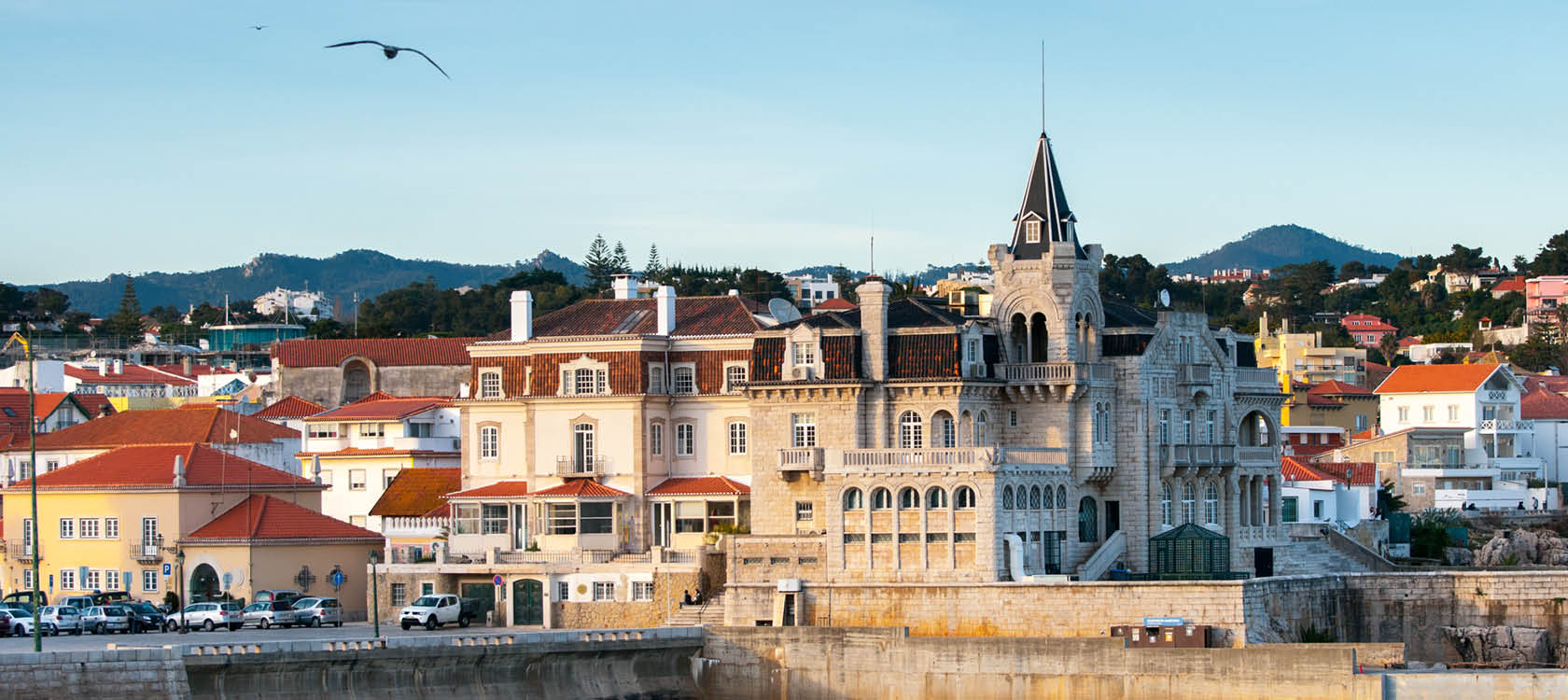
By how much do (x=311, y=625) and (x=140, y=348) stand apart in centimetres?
9260

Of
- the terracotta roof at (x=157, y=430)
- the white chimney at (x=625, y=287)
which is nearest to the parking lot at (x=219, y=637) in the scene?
the white chimney at (x=625, y=287)

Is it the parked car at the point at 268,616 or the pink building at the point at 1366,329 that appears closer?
the parked car at the point at 268,616

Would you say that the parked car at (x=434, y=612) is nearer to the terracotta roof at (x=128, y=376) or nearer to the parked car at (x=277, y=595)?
the parked car at (x=277, y=595)

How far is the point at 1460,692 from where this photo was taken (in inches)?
2016

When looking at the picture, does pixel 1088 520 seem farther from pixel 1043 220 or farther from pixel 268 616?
pixel 268 616

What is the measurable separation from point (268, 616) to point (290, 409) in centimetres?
3302

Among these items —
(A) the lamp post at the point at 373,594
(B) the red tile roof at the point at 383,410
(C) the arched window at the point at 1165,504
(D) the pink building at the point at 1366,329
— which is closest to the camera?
(A) the lamp post at the point at 373,594

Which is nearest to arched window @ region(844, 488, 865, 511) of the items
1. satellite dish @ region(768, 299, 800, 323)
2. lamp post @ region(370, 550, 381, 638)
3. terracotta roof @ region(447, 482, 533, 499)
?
terracotta roof @ region(447, 482, 533, 499)

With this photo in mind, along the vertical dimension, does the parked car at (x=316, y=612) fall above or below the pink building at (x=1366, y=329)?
below

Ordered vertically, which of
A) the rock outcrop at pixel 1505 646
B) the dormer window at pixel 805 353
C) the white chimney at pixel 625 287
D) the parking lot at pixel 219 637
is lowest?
the rock outcrop at pixel 1505 646

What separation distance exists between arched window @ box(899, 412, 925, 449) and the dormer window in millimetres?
2762

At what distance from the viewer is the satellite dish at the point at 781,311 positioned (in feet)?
225

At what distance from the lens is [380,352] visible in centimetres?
9988

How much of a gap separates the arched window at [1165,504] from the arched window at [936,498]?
715cm
